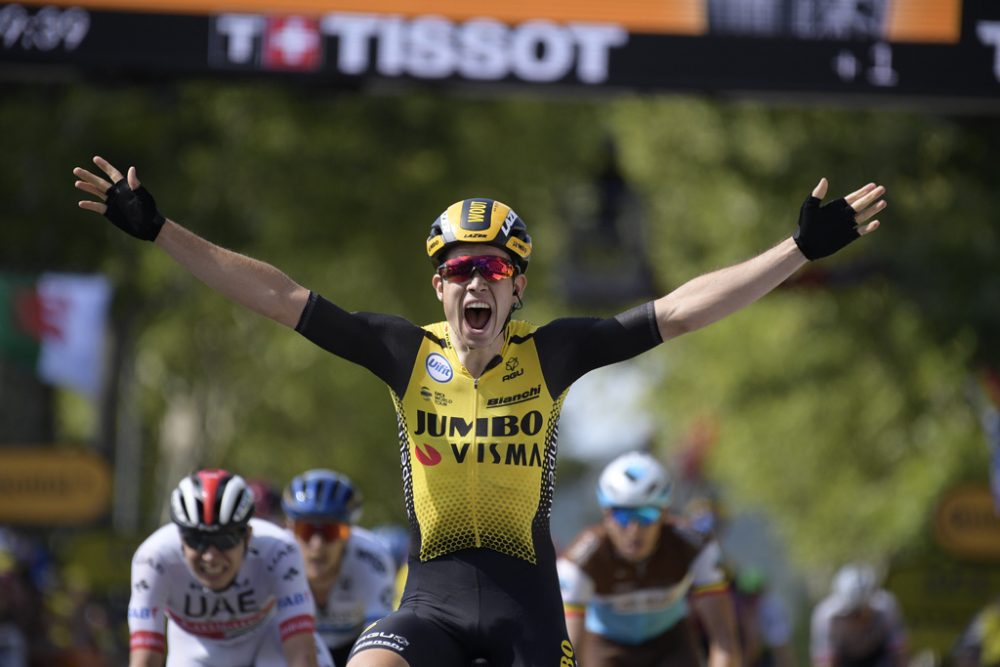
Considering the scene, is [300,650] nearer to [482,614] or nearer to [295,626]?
[295,626]

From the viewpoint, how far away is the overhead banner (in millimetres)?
11430

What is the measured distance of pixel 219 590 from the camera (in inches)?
327

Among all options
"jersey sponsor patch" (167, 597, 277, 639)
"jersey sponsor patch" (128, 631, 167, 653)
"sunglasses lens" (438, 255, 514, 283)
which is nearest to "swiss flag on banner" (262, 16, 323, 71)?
"jersey sponsor patch" (167, 597, 277, 639)

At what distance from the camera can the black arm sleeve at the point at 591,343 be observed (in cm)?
657

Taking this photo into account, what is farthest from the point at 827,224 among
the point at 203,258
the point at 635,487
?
the point at 635,487

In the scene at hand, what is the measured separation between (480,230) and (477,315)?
295 mm

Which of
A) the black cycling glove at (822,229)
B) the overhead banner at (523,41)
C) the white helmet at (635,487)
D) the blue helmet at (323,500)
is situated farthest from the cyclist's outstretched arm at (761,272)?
the overhead banner at (523,41)

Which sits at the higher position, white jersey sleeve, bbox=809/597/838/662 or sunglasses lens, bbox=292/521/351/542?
sunglasses lens, bbox=292/521/351/542

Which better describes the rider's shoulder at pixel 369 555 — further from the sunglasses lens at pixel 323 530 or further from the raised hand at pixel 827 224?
the raised hand at pixel 827 224

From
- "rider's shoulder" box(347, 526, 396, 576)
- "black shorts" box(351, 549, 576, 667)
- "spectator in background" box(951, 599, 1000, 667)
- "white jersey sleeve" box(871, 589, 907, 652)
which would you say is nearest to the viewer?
"black shorts" box(351, 549, 576, 667)

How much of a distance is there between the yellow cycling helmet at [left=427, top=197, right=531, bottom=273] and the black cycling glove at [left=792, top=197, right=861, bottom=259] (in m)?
0.96

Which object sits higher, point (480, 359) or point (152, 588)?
point (480, 359)

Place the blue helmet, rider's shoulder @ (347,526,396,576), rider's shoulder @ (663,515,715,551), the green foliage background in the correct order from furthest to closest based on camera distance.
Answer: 1. the green foliage background
2. rider's shoulder @ (663,515,715,551)
3. rider's shoulder @ (347,526,396,576)
4. the blue helmet

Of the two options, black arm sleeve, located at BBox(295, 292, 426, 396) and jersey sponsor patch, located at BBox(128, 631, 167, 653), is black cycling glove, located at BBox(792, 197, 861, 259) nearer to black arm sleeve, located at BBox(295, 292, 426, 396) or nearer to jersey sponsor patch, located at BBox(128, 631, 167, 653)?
black arm sleeve, located at BBox(295, 292, 426, 396)
